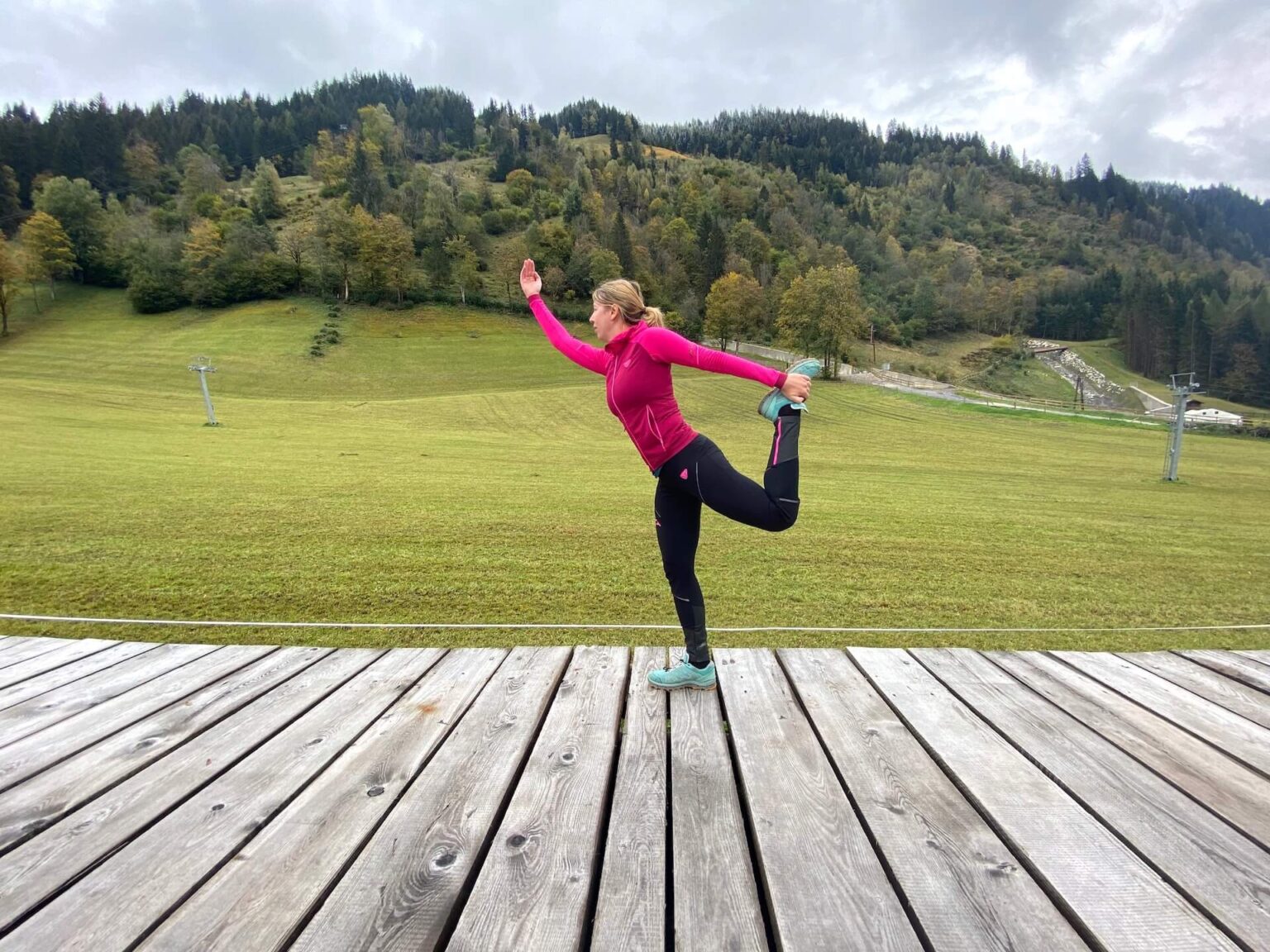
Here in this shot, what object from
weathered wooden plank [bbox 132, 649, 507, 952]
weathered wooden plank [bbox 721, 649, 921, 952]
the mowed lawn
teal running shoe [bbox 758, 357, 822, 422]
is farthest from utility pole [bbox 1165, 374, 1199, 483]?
weathered wooden plank [bbox 132, 649, 507, 952]

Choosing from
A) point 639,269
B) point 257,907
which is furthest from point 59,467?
point 639,269

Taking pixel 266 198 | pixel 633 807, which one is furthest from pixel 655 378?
pixel 266 198

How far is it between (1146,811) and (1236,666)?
1864 millimetres

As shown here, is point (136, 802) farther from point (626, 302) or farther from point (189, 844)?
point (626, 302)

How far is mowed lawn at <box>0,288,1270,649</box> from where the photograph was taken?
575cm

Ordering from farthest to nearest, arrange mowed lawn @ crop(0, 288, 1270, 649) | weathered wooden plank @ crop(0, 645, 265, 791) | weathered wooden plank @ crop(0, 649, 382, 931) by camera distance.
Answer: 1. mowed lawn @ crop(0, 288, 1270, 649)
2. weathered wooden plank @ crop(0, 645, 265, 791)
3. weathered wooden plank @ crop(0, 649, 382, 931)

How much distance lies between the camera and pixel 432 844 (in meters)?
1.75

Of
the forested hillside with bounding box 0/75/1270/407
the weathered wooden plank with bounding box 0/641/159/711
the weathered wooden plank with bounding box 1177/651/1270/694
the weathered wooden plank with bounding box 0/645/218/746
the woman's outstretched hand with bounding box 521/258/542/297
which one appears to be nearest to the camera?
the weathered wooden plank with bounding box 0/645/218/746

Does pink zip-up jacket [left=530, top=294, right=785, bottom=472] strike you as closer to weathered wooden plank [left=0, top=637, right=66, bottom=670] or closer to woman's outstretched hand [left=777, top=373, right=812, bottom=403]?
woman's outstretched hand [left=777, top=373, right=812, bottom=403]

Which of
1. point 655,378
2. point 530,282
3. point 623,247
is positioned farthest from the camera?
point 623,247

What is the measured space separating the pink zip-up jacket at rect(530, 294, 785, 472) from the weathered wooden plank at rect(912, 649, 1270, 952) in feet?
5.60

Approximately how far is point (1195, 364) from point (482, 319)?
90904 millimetres

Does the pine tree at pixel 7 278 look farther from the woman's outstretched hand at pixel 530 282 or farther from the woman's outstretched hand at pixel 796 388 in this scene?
the woman's outstretched hand at pixel 796 388

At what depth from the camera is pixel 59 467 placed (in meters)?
12.6
